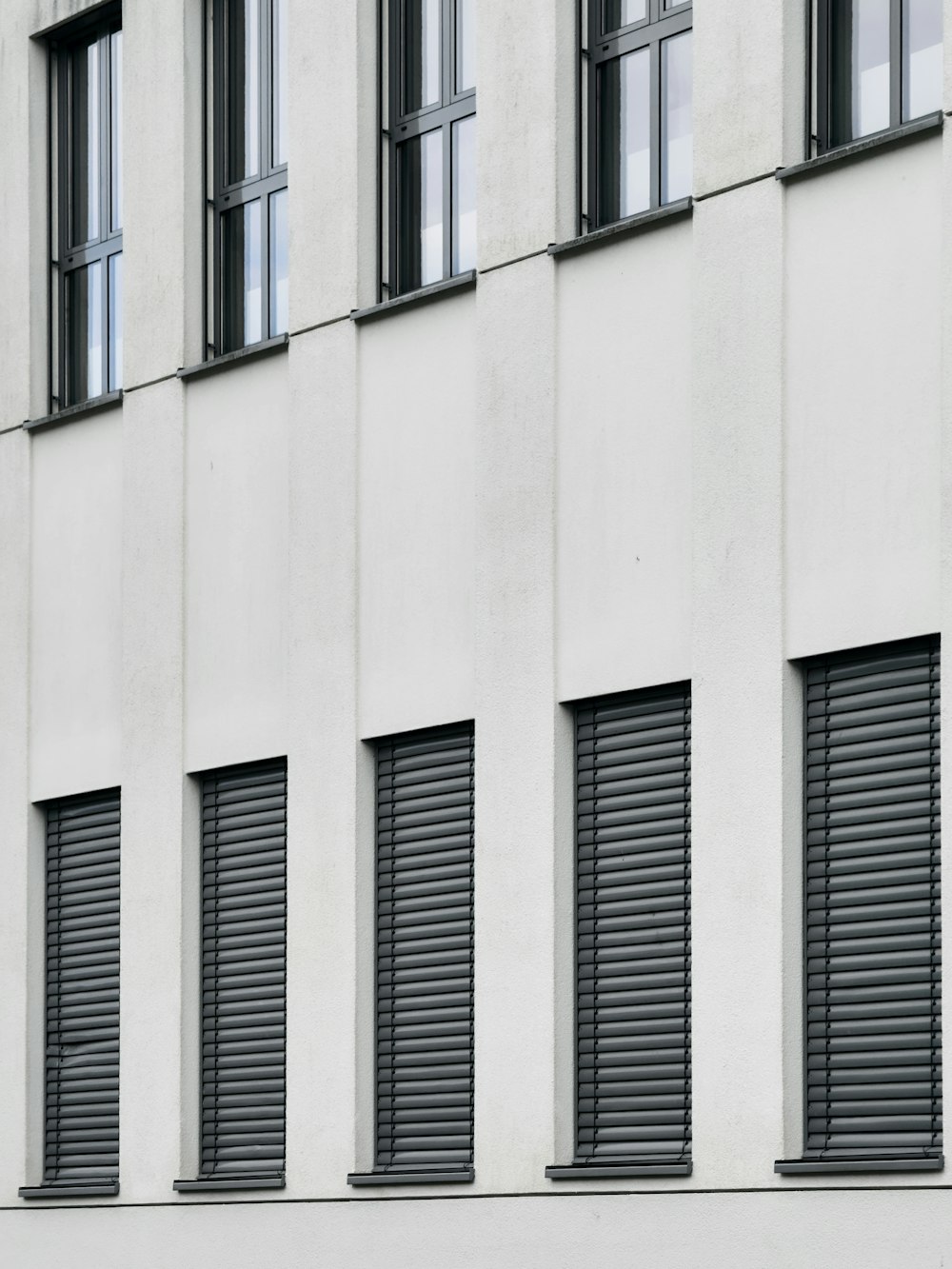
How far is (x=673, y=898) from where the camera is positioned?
16141 millimetres

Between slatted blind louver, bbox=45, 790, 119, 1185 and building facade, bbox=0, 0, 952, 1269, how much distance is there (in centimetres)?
5

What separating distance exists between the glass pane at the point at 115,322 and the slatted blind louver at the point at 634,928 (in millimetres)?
6024

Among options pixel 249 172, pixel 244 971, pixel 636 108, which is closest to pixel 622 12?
pixel 636 108

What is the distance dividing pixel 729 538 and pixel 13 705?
755 cm

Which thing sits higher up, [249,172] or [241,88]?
[241,88]

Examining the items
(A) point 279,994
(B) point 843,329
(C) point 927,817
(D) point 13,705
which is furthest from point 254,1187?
(B) point 843,329

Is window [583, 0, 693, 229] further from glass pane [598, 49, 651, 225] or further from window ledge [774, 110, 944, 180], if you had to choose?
window ledge [774, 110, 944, 180]

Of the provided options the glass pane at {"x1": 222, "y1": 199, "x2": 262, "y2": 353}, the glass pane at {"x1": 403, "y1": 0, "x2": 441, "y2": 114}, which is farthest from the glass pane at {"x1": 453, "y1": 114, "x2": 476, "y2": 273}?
the glass pane at {"x1": 222, "y1": 199, "x2": 262, "y2": 353}

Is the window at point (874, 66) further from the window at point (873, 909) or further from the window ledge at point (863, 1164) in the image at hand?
the window ledge at point (863, 1164)

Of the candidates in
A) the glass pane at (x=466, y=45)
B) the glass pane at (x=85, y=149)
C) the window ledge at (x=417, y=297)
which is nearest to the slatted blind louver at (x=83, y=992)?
the window ledge at (x=417, y=297)

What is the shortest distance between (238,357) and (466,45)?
275 cm

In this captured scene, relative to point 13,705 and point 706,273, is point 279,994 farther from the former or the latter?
point 706,273

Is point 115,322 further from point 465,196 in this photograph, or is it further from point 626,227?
point 626,227

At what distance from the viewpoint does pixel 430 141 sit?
61.2 ft
